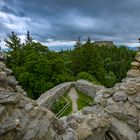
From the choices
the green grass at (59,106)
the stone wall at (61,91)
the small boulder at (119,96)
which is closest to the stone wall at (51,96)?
the stone wall at (61,91)

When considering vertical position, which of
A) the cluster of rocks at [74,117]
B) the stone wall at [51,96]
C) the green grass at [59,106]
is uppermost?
the cluster of rocks at [74,117]

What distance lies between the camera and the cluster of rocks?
16.3 meters

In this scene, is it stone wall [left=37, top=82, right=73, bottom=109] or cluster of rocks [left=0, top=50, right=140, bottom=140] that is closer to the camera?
cluster of rocks [left=0, top=50, right=140, bottom=140]

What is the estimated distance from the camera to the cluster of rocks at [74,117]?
1628 centimetres

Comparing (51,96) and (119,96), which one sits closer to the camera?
(119,96)

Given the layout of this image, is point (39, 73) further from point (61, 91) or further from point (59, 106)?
point (59, 106)

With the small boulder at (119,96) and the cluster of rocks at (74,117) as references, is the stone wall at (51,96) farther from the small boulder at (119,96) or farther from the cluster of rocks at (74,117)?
the small boulder at (119,96)

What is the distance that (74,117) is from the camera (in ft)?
75.7

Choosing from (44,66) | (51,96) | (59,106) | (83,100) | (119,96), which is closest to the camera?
(119,96)

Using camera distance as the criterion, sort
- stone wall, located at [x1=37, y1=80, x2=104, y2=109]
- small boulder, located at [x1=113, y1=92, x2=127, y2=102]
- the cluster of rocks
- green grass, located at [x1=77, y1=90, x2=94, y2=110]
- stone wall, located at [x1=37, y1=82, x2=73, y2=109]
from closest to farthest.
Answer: the cluster of rocks, small boulder, located at [x1=113, y1=92, x2=127, y2=102], stone wall, located at [x1=37, y1=82, x2=73, y2=109], stone wall, located at [x1=37, y1=80, x2=104, y2=109], green grass, located at [x1=77, y1=90, x2=94, y2=110]

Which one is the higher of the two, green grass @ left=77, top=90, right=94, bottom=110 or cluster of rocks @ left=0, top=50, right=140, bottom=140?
cluster of rocks @ left=0, top=50, right=140, bottom=140

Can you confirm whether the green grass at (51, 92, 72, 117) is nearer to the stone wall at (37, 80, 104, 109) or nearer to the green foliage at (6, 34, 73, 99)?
the stone wall at (37, 80, 104, 109)

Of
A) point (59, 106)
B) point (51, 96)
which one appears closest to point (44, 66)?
point (51, 96)

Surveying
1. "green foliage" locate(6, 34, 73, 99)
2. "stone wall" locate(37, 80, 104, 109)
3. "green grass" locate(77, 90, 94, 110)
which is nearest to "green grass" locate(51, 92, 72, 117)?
"stone wall" locate(37, 80, 104, 109)
